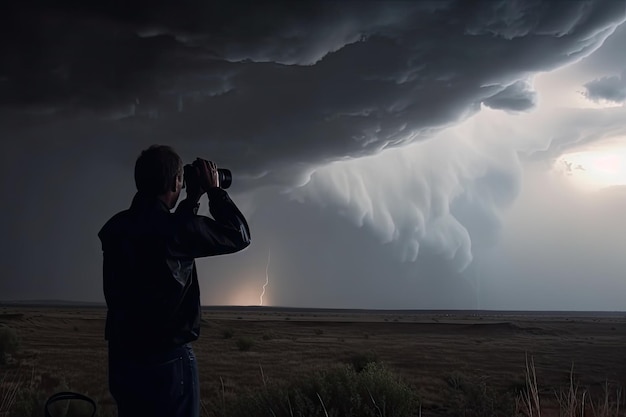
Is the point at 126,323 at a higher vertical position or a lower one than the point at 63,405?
higher

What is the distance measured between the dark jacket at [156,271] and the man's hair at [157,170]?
0.20 ft

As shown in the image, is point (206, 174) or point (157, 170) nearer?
point (157, 170)

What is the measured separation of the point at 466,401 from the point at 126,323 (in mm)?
7343

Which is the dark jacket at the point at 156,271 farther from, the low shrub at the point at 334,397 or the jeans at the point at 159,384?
the low shrub at the point at 334,397

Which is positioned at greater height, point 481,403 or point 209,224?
point 209,224

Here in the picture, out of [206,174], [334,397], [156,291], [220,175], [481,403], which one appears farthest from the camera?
[481,403]

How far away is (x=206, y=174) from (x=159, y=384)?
2.78 feet

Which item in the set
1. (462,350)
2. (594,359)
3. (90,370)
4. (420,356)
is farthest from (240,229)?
(462,350)

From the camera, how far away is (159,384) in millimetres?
2047

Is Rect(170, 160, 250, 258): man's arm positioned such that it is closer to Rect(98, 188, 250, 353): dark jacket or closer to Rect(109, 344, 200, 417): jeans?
Rect(98, 188, 250, 353): dark jacket

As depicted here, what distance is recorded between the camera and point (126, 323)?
2.07m

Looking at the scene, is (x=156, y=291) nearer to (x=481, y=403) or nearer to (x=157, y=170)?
(x=157, y=170)

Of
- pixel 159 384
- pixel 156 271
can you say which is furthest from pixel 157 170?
pixel 159 384

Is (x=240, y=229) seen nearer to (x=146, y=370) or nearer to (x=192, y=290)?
(x=192, y=290)
